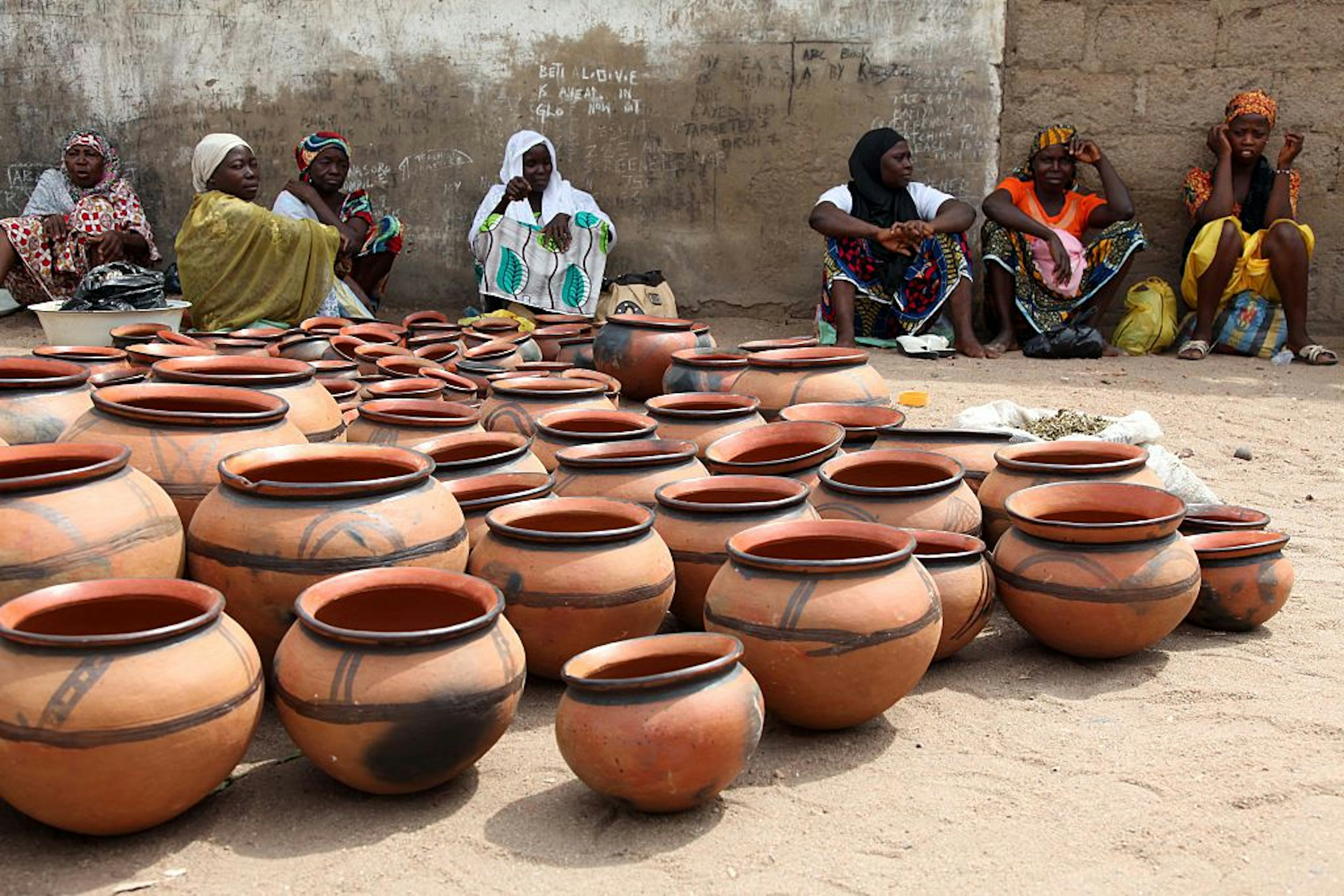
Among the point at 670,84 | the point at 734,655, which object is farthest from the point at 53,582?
the point at 670,84

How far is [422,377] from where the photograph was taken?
16.1 ft

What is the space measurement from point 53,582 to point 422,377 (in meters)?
2.12

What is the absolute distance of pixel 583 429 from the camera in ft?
14.3

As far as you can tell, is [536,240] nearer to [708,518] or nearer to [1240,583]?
[708,518]

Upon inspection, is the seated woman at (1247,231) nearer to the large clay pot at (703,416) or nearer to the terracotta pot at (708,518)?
the large clay pot at (703,416)

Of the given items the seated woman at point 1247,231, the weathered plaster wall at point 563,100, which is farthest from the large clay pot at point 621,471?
the weathered plaster wall at point 563,100

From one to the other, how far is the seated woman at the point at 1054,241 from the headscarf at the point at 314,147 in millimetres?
4157

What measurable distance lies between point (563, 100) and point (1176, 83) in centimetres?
400

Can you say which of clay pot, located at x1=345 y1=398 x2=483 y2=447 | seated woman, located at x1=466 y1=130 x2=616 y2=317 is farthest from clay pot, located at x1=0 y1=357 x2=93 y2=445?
seated woman, located at x1=466 y1=130 x2=616 y2=317

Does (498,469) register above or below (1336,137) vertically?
below

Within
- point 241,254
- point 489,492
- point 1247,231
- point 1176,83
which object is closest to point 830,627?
point 489,492

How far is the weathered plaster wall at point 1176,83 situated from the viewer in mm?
8422

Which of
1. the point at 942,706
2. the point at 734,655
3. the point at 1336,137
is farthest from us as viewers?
the point at 1336,137

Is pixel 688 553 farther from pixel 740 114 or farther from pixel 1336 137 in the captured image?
pixel 1336 137
